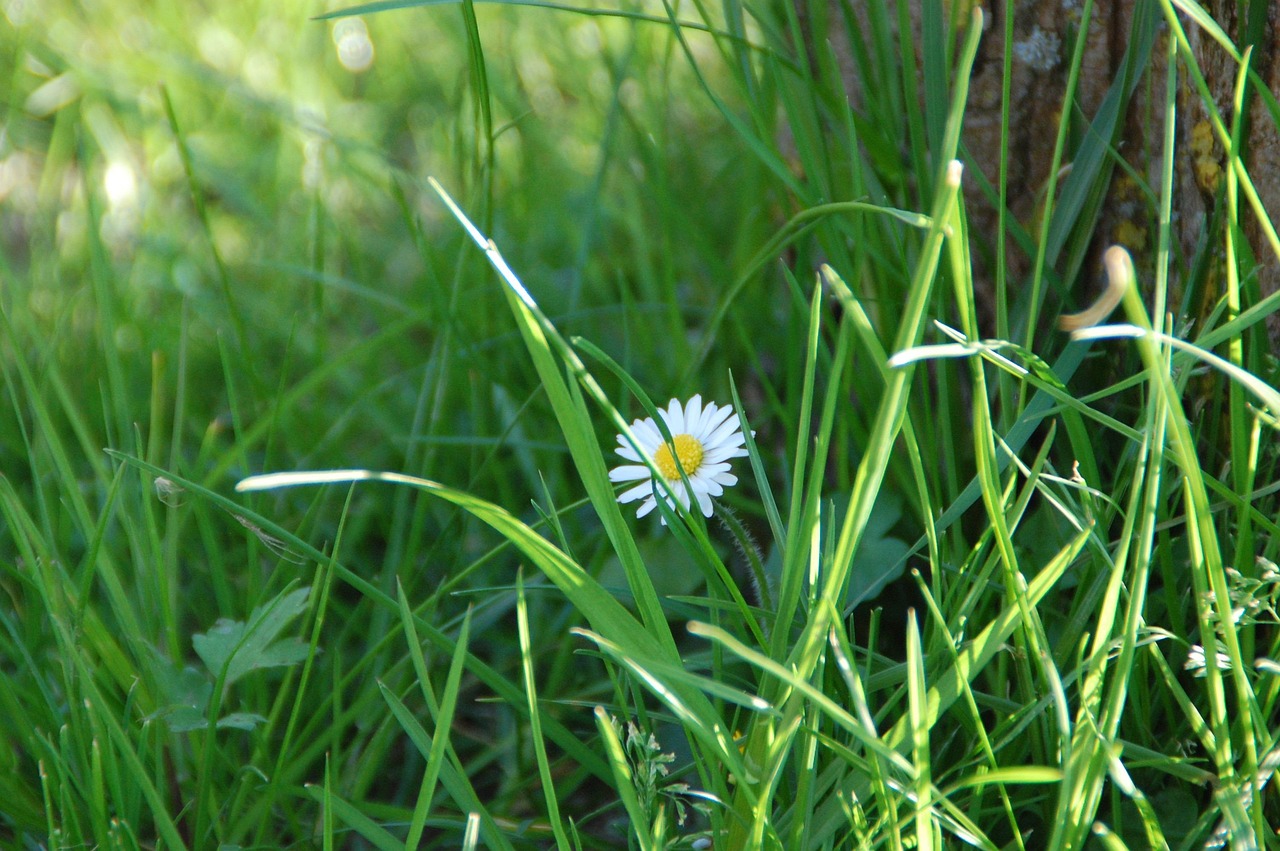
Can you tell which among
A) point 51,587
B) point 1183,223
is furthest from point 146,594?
point 1183,223

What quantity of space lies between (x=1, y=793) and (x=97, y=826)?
139 millimetres

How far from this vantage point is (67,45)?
6.80 feet

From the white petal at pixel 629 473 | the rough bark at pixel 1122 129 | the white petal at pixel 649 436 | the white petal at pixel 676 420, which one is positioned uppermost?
the rough bark at pixel 1122 129

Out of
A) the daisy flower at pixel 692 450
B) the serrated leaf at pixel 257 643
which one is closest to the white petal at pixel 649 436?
the daisy flower at pixel 692 450

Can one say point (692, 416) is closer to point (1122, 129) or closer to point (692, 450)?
point (692, 450)

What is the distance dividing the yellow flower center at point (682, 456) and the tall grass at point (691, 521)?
0.07 metres

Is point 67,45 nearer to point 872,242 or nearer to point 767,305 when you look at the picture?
point 767,305

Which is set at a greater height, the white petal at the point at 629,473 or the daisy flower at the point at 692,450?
the daisy flower at the point at 692,450

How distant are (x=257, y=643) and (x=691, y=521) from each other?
1.24 feet

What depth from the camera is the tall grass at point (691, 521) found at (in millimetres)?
546

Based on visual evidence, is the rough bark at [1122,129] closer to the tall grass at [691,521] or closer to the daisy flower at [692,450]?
the tall grass at [691,521]

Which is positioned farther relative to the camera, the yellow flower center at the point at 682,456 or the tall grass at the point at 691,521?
the yellow flower center at the point at 682,456

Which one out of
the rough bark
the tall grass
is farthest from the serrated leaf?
the rough bark

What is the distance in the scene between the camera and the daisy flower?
0.71 m
